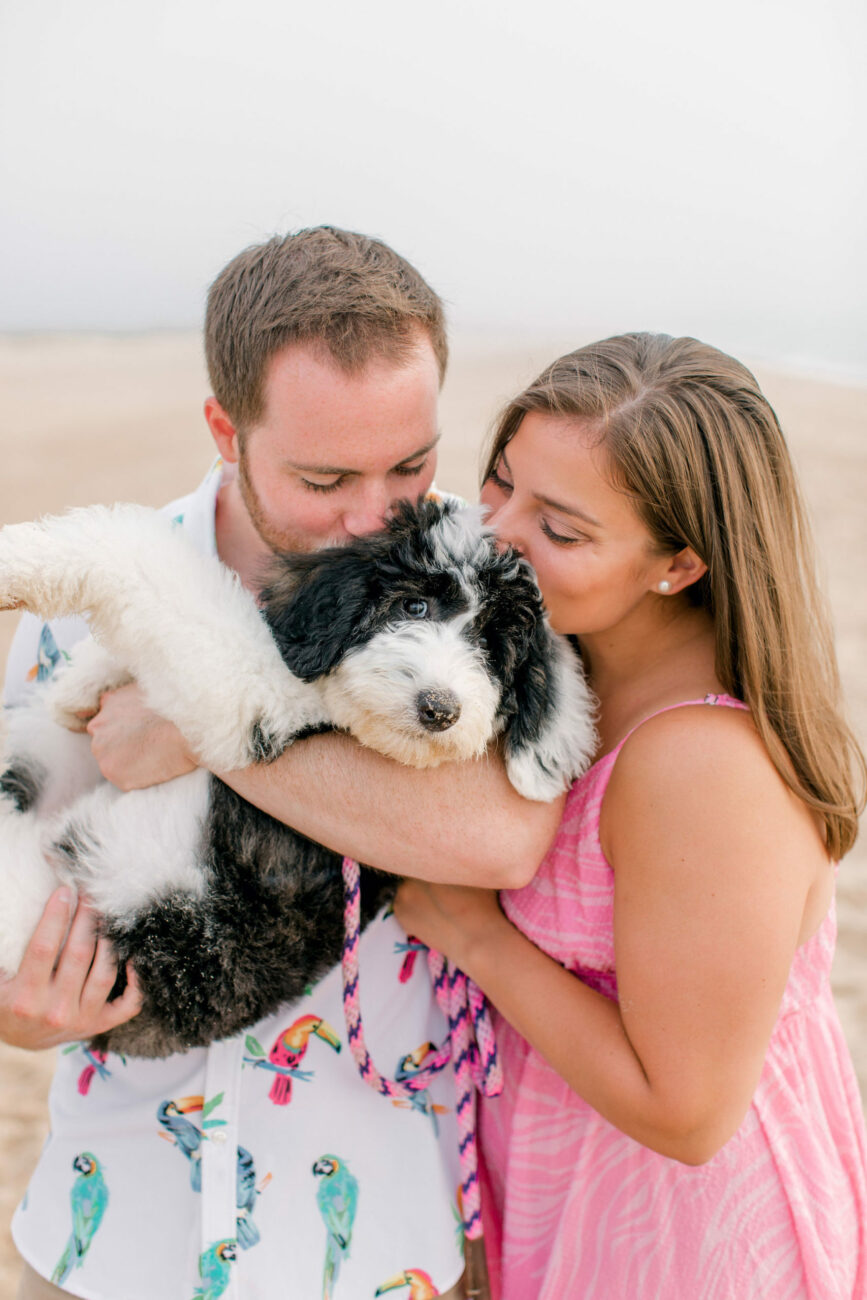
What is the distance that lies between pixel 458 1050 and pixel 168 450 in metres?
23.0

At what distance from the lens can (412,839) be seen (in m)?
1.81

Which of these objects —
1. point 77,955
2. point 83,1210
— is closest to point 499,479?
point 77,955

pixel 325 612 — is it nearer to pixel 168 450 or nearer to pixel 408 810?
pixel 408 810

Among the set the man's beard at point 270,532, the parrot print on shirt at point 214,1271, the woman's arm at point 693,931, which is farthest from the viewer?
the man's beard at point 270,532

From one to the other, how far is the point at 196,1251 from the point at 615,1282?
2.76 feet

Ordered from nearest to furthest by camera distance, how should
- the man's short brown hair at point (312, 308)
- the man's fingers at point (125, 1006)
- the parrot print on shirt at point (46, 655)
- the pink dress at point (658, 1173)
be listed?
the pink dress at point (658, 1173) → the man's fingers at point (125, 1006) → the man's short brown hair at point (312, 308) → the parrot print on shirt at point (46, 655)

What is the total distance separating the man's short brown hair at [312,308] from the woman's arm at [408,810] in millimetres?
942

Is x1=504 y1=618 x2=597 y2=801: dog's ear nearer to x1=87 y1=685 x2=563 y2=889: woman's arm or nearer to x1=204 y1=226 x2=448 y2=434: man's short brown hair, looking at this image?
x1=87 y1=685 x2=563 y2=889: woman's arm

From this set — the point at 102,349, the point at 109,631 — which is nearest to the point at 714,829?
the point at 109,631

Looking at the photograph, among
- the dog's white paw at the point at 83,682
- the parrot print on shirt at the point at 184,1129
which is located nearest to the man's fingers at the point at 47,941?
the parrot print on shirt at the point at 184,1129

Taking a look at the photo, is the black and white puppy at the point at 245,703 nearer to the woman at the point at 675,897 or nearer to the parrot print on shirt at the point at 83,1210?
the woman at the point at 675,897

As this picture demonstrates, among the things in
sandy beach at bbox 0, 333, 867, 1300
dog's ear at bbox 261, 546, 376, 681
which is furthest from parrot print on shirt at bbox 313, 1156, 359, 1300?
sandy beach at bbox 0, 333, 867, 1300

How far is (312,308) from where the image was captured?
2.18m

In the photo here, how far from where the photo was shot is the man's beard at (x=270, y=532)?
2.28m
